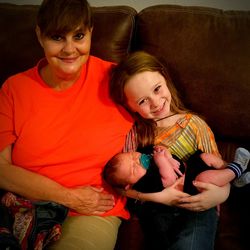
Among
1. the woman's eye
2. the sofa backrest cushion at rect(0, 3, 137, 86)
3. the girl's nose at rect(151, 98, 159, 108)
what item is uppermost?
the sofa backrest cushion at rect(0, 3, 137, 86)

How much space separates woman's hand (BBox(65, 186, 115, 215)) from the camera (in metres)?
1.42

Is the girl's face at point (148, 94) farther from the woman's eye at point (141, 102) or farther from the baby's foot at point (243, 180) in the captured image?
the baby's foot at point (243, 180)

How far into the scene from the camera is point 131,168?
146 centimetres

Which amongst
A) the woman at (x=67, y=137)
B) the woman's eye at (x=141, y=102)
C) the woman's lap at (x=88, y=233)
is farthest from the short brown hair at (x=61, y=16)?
the woman's lap at (x=88, y=233)

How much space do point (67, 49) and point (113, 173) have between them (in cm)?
56

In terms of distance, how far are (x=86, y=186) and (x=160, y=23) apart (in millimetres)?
853

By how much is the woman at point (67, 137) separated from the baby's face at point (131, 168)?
0.28 ft

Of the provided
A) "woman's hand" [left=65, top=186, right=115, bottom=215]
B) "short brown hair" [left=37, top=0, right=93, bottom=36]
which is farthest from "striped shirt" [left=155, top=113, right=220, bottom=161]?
"short brown hair" [left=37, top=0, right=93, bottom=36]

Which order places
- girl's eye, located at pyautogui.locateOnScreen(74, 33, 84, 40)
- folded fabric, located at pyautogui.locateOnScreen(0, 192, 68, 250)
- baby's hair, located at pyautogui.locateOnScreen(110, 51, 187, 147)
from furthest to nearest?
baby's hair, located at pyautogui.locateOnScreen(110, 51, 187, 147)
girl's eye, located at pyautogui.locateOnScreen(74, 33, 84, 40)
folded fabric, located at pyautogui.locateOnScreen(0, 192, 68, 250)

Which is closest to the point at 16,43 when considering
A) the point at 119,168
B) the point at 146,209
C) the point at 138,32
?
the point at 138,32

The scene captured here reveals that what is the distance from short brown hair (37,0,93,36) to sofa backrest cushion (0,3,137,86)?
1.15 ft

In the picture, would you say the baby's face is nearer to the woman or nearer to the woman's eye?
the woman

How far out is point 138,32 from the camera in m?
1.69

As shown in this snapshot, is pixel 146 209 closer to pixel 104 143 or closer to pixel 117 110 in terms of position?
pixel 104 143
